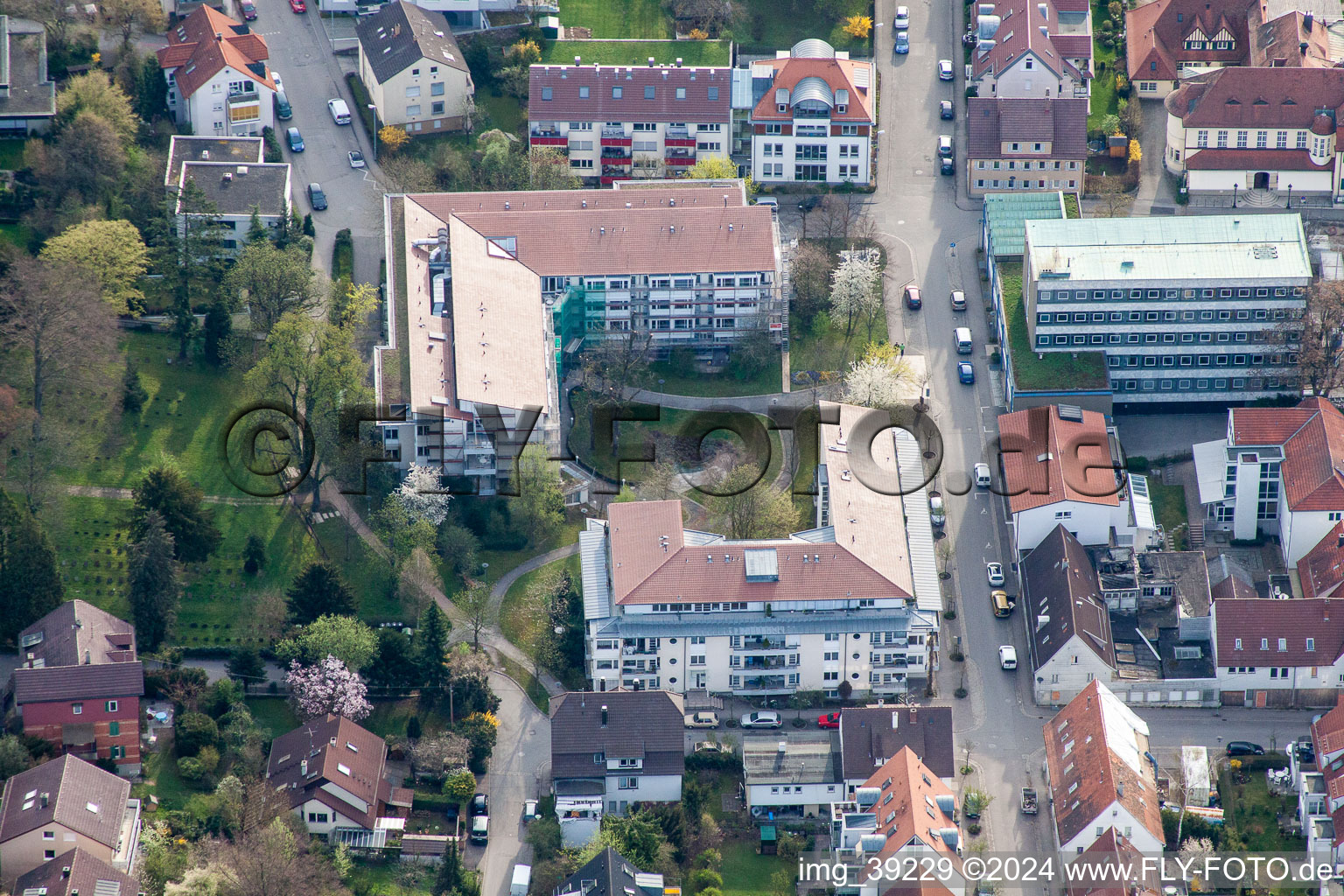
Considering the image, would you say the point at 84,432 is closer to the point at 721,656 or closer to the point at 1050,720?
the point at 721,656

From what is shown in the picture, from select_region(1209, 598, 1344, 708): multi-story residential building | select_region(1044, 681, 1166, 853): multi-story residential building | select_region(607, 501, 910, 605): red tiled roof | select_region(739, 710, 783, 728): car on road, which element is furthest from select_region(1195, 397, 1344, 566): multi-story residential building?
select_region(739, 710, 783, 728): car on road

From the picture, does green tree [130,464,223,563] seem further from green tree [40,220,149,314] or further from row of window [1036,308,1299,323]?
row of window [1036,308,1299,323]

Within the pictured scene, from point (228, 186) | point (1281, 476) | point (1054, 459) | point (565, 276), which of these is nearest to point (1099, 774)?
point (1054, 459)

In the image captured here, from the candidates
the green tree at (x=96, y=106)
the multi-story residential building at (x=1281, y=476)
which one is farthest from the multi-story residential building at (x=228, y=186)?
the multi-story residential building at (x=1281, y=476)

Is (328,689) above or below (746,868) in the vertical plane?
above

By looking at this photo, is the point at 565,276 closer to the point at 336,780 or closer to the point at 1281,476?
the point at 336,780

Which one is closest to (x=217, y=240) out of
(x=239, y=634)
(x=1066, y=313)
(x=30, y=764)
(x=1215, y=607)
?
(x=239, y=634)

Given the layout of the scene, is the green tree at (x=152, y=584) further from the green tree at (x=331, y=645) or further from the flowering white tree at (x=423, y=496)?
the flowering white tree at (x=423, y=496)
